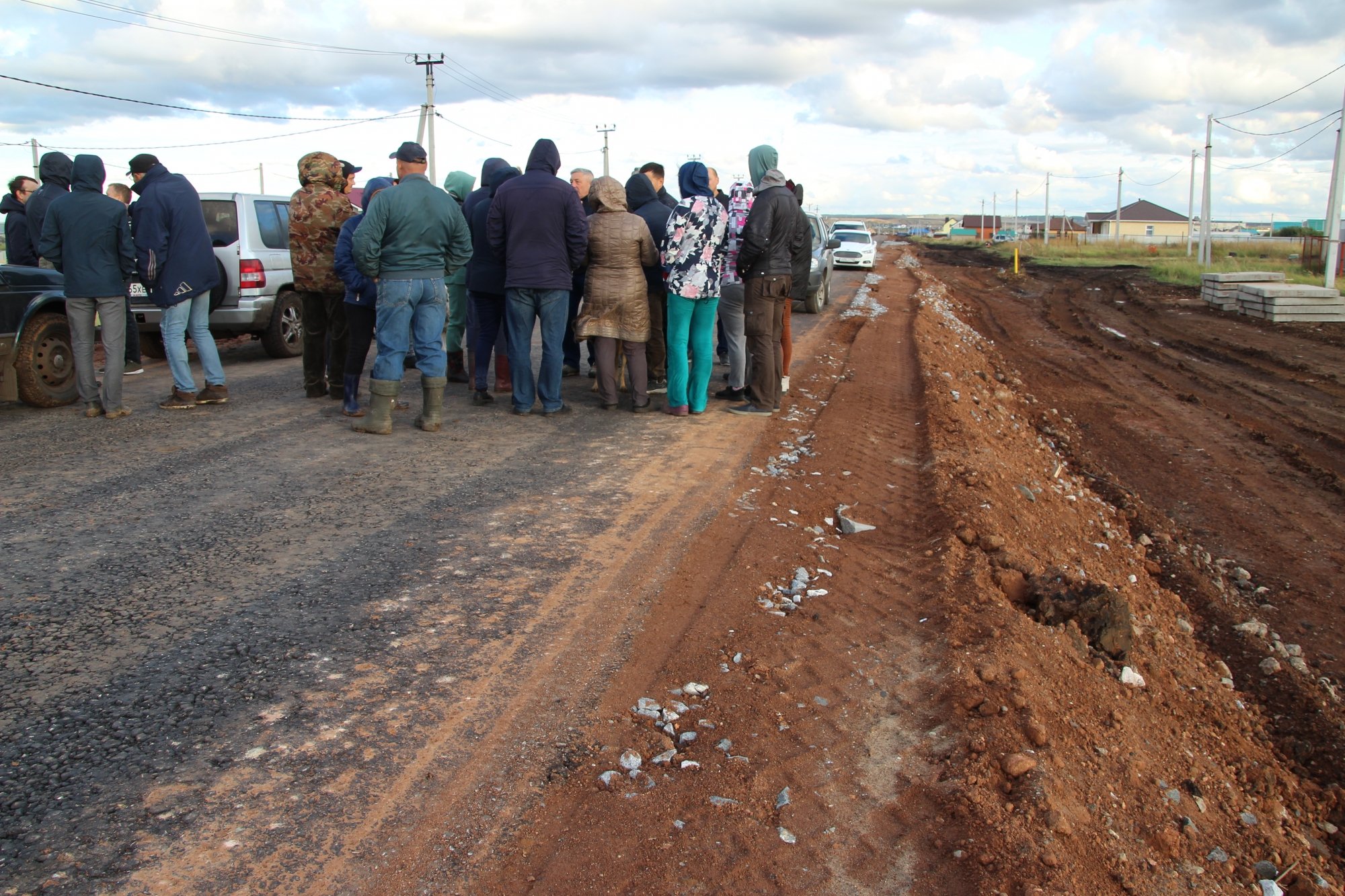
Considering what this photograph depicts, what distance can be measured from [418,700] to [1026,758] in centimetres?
221

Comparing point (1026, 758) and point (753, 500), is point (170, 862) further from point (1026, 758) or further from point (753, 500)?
point (753, 500)

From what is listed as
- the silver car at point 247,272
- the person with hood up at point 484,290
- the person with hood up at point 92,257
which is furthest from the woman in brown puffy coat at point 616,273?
the silver car at point 247,272

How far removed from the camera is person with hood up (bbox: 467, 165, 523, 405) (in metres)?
8.84

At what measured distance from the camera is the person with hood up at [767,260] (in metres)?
8.41

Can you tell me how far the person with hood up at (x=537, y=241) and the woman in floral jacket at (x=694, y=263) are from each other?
0.79 metres

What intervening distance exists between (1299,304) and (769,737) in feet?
75.5

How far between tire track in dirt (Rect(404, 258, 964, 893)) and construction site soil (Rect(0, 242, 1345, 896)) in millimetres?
14

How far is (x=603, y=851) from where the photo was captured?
3004 mm

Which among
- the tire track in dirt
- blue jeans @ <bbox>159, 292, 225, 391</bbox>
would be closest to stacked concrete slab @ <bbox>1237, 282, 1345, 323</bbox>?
the tire track in dirt

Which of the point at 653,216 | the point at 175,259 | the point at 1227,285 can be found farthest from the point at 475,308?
the point at 1227,285

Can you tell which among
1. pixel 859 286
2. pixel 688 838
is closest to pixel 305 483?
pixel 688 838

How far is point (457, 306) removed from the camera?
984 cm

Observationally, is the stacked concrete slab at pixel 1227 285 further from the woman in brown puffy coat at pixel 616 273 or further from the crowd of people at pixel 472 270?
the woman in brown puffy coat at pixel 616 273

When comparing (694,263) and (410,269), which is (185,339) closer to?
(410,269)
